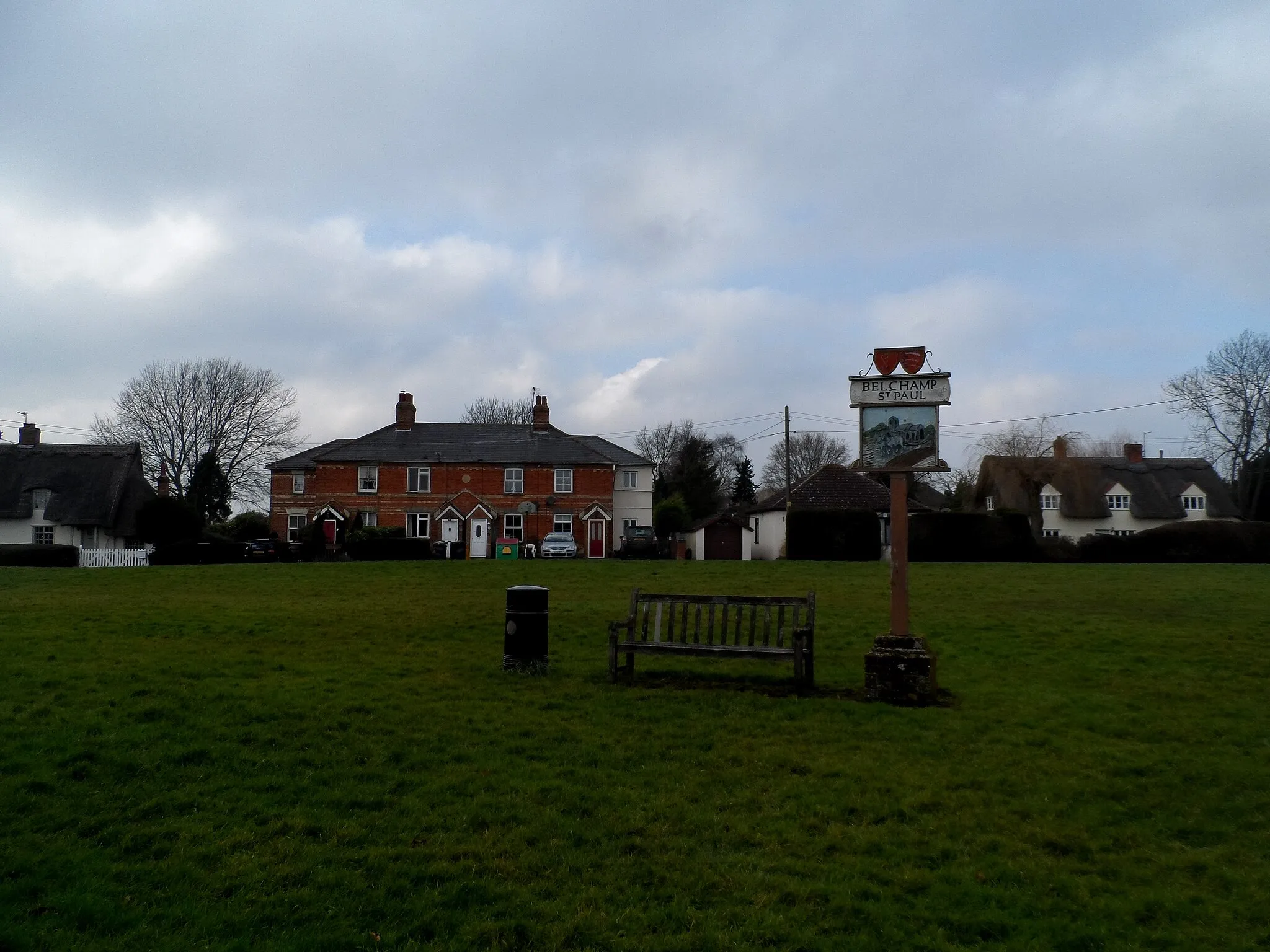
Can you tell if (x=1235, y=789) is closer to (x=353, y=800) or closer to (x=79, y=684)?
(x=353, y=800)

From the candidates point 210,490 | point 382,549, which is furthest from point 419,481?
point 382,549

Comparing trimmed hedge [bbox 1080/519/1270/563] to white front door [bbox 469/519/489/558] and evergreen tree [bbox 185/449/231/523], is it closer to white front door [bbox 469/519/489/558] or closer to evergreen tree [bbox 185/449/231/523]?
white front door [bbox 469/519/489/558]

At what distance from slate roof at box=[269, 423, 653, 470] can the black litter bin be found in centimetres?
4336

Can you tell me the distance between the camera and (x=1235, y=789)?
21.5 ft

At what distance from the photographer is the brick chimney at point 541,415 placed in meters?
56.5

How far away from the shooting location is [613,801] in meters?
6.11

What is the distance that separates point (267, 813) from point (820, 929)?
337 centimetres

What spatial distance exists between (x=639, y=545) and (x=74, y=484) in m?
29.7

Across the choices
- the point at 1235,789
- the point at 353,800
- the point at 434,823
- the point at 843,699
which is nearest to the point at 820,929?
the point at 434,823

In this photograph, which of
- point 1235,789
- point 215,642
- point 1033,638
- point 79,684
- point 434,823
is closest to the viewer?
point 434,823

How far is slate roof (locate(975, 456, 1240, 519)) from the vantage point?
2319 inches

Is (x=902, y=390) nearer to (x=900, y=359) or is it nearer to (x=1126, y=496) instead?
(x=900, y=359)

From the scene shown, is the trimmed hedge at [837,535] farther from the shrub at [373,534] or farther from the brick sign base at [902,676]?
the brick sign base at [902,676]

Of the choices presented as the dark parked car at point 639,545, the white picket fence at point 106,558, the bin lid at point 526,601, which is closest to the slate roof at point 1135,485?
the dark parked car at point 639,545
